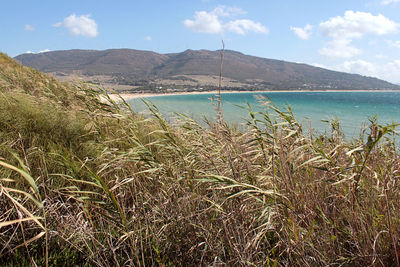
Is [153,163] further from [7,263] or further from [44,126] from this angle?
[44,126]

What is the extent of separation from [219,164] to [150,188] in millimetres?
905

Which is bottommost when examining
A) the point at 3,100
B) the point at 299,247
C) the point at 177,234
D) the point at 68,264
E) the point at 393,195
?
the point at 68,264

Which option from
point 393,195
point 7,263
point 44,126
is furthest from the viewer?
point 44,126

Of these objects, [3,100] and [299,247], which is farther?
[3,100]

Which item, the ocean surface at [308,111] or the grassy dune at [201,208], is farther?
the ocean surface at [308,111]

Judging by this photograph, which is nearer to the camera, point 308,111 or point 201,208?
point 201,208

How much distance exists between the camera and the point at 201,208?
2492mm

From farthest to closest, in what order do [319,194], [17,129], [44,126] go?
[44,126]
[17,129]
[319,194]

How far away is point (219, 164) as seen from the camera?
9.09ft

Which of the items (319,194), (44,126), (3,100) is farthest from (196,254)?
(3,100)

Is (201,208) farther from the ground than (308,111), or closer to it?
farther from the ground

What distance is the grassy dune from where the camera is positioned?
6.12 ft

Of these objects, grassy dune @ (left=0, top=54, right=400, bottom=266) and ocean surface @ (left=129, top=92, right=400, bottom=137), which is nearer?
grassy dune @ (left=0, top=54, right=400, bottom=266)

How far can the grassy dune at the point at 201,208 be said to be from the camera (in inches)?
73.4
